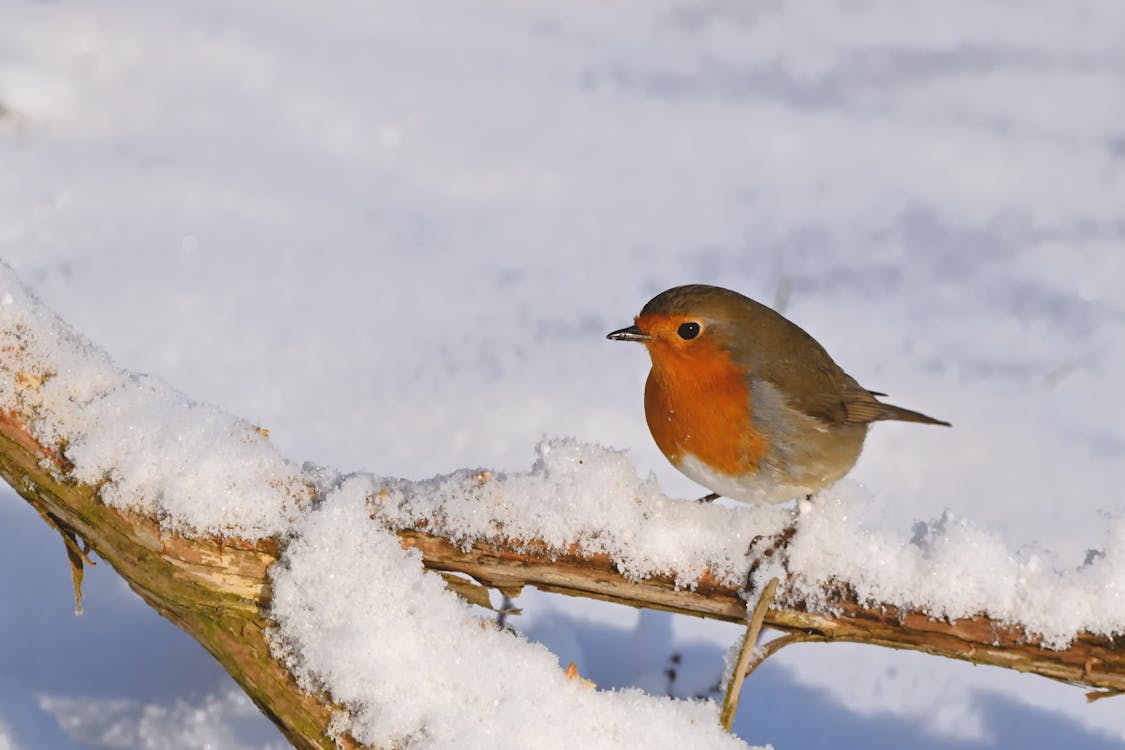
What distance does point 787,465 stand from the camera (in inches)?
101

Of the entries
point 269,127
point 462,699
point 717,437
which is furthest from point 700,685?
point 269,127

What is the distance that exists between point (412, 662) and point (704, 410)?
88cm

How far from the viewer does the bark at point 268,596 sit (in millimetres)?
2227

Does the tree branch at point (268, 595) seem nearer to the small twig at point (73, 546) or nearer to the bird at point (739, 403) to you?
the small twig at point (73, 546)

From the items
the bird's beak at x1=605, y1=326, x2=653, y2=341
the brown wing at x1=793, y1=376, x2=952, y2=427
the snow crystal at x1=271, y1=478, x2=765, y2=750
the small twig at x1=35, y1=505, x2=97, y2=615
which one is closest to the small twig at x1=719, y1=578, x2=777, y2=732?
the snow crystal at x1=271, y1=478, x2=765, y2=750

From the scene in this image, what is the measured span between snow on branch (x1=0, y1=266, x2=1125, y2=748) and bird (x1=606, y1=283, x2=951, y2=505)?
191mm

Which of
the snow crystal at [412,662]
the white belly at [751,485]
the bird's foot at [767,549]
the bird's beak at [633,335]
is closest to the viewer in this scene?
the snow crystal at [412,662]

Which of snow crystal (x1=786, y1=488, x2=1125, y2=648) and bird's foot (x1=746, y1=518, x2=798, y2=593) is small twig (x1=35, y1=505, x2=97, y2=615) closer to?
bird's foot (x1=746, y1=518, x2=798, y2=593)

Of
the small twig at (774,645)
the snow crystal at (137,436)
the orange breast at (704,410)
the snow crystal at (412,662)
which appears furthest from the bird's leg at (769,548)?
the snow crystal at (137,436)

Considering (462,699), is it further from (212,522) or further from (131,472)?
(131,472)

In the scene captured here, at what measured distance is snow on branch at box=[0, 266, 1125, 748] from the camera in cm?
222

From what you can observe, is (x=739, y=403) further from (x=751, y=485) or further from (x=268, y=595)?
(x=268, y=595)

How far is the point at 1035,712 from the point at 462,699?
2.02 metres

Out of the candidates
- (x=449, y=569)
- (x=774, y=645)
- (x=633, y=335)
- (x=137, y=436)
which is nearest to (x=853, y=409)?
(x=633, y=335)
